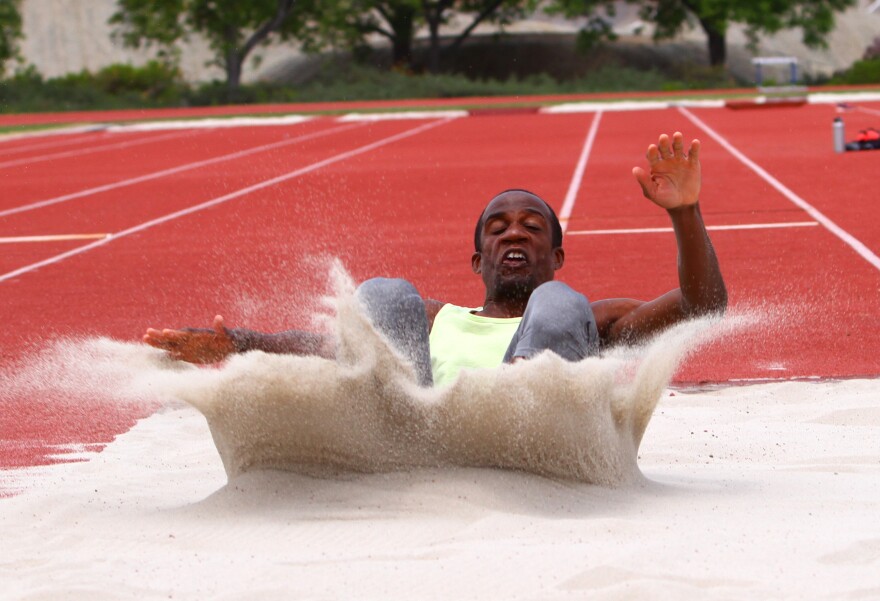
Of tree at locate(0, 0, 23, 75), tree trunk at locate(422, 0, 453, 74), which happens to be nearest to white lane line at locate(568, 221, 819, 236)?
tree at locate(0, 0, 23, 75)

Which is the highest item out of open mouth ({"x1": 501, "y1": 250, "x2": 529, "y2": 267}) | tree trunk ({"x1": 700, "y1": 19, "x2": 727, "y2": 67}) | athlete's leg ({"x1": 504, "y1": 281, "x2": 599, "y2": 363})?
tree trunk ({"x1": 700, "y1": 19, "x2": 727, "y2": 67})

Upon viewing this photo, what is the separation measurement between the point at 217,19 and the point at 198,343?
4245cm

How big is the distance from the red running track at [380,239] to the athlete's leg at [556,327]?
1.89m

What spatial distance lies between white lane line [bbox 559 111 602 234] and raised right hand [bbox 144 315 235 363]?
4.39 m

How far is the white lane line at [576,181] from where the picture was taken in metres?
11.1

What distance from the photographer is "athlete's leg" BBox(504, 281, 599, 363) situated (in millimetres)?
3549

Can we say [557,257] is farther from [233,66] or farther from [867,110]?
[233,66]

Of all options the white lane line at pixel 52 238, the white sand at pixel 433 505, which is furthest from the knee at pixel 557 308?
the white lane line at pixel 52 238

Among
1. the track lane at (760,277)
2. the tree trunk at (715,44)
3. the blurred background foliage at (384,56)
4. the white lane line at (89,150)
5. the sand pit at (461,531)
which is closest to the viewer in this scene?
the sand pit at (461,531)

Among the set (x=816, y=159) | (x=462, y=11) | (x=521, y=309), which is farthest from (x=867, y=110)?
(x=462, y=11)

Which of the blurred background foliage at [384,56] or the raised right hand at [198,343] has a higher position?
the blurred background foliage at [384,56]

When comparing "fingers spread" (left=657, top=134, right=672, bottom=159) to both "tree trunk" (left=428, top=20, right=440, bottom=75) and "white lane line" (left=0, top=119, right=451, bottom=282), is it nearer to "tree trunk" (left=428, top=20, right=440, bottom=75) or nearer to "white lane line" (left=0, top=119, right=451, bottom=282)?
"white lane line" (left=0, top=119, right=451, bottom=282)

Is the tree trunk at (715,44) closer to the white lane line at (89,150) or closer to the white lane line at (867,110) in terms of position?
the white lane line at (867,110)

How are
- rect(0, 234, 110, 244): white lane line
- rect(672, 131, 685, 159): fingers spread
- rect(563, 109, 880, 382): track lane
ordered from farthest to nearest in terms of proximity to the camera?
rect(0, 234, 110, 244): white lane line, rect(563, 109, 880, 382): track lane, rect(672, 131, 685, 159): fingers spread
